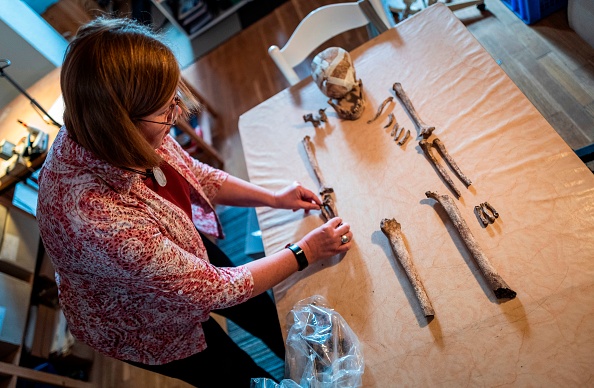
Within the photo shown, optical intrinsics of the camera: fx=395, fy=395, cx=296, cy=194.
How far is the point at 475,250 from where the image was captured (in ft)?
3.46

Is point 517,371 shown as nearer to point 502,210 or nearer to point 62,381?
point 502,210

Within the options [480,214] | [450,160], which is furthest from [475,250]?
[450,160]

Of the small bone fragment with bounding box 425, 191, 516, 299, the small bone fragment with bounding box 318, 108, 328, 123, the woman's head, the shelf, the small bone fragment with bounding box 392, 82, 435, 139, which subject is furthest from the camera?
the shelf

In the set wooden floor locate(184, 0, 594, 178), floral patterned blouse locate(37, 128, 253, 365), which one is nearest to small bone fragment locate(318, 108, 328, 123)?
floral patterned blouse locate(37, 128, 253, 365)

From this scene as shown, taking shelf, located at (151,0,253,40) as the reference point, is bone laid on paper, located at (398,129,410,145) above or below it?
below

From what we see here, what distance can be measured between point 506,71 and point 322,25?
1.08m

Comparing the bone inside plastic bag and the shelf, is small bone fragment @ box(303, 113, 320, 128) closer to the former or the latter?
the bone inside plastic bag

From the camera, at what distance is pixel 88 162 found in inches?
36.1

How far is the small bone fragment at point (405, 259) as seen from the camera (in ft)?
3.39

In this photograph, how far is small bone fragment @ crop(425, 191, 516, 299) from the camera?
97 cm

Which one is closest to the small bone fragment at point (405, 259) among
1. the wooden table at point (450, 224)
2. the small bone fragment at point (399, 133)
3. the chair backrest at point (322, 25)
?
the wooden table at point (450, 224)

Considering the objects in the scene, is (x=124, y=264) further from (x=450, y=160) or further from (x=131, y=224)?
(x=450, y=160)

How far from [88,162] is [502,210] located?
1083 millimetres

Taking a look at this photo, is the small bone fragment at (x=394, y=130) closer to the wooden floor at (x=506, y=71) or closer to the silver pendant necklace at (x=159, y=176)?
the silver pendant necklace at (x=159, y=176)
